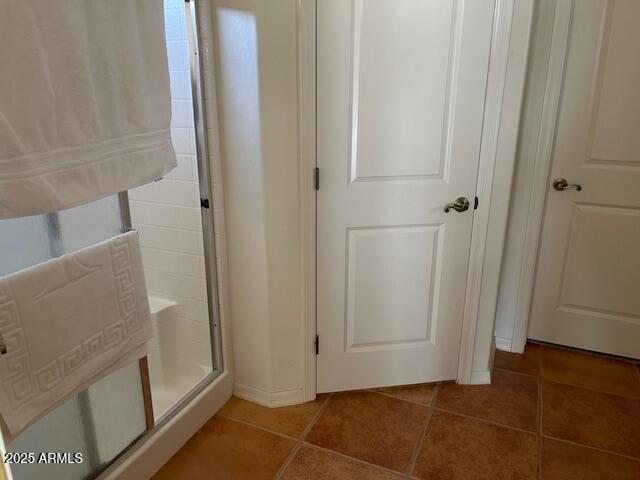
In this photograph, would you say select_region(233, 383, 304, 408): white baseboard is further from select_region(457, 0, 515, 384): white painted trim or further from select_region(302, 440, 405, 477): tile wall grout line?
select_region(457, 0, 515, 384): white painted trim

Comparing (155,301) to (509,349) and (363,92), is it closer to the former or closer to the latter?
(363,92)

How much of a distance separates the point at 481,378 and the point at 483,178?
91 cm

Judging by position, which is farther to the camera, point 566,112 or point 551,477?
point 566,112

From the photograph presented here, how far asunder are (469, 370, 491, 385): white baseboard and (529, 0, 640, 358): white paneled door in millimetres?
509

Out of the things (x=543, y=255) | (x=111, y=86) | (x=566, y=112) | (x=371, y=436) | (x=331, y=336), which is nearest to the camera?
(x=111, y=86)

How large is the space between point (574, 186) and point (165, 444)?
2.05 m

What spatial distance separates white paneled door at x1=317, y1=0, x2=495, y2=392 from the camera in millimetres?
1692

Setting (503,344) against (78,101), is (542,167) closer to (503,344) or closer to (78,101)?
(503,344)

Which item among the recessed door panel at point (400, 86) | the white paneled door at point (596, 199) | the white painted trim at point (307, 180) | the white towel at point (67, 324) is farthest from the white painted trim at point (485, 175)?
the white towel at point (67, 324)

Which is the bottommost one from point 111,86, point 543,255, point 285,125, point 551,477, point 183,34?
point 551,477

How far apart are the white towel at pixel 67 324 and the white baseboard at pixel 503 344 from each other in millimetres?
1809

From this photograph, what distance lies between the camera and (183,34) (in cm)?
170

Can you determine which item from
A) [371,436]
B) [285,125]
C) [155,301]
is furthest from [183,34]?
[371,436]

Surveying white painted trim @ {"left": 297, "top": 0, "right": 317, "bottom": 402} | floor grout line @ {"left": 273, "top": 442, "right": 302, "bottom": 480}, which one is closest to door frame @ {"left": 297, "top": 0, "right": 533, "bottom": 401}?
white painted trim @ {"left": 297, "top": 0, "right": 317, "bottom": 402}
